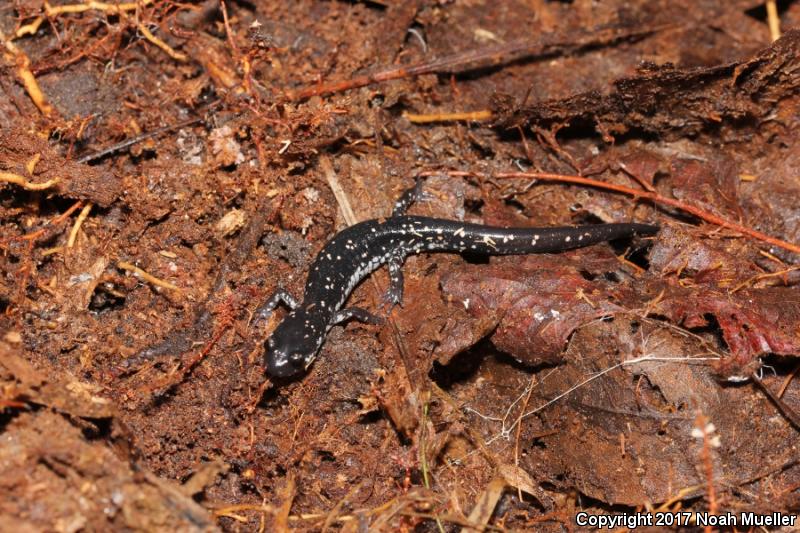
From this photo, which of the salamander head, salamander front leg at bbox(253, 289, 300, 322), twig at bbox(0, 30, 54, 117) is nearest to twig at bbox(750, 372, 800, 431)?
the salamander head

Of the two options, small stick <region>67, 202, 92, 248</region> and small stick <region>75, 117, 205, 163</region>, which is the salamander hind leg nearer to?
small stick <region>75, 117, 205, 163</region>

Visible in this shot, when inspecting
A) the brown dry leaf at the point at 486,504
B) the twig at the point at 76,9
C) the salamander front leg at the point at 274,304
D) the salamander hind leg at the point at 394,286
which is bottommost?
the brown dry leaf at the point at 486,504

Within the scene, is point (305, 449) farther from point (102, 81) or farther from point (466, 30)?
point (466, 30)

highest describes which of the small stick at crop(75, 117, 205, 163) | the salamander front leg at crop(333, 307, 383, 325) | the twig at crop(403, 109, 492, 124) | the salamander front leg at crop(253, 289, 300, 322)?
the small stick at crop(75, 117, 205, 163)

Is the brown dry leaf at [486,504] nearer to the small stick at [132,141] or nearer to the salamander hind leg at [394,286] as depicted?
the salamander hind leg at [394,286]

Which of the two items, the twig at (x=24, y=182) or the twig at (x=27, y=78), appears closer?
the twig at (x=24, y=182)

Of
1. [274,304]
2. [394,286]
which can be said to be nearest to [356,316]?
[394,286]

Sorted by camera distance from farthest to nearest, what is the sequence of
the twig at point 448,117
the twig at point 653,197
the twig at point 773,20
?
1. the twig at point 773,20
2. the twig at point 448,117
3. the twig at point 653,197

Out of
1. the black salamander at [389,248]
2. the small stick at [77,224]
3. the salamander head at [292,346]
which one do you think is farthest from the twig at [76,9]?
the salamander head at [292,346]
